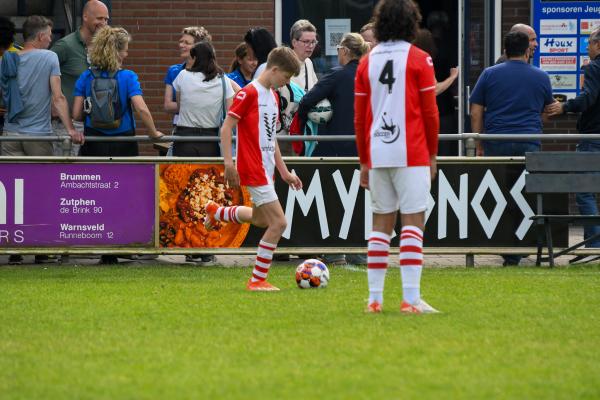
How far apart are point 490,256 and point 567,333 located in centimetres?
609

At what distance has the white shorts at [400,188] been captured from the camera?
26.2 feet

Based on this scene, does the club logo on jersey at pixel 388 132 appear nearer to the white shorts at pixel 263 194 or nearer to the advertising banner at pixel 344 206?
the white shorts at pixel 263 194

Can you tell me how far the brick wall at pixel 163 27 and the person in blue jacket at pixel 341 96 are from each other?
163 inches

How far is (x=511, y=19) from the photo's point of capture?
54.2ft

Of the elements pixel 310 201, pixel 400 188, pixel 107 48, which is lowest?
pixel 310 201

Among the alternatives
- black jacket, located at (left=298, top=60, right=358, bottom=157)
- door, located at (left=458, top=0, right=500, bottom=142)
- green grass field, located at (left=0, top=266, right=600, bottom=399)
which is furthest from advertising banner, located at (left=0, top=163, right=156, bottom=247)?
door, located at (left=458, top=0, right=500, bottom=142)

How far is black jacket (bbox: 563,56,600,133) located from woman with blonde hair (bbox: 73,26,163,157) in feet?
13.1

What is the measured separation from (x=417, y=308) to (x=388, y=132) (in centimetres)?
113

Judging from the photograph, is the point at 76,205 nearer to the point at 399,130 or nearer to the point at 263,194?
the point at 263,194

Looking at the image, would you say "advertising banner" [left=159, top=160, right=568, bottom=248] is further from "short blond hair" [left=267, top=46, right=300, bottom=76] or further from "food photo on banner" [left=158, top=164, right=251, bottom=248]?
"short blond hair" [left=267, top=46, right=300, bottom=76]

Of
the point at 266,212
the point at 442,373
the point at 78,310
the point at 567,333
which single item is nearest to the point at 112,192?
the point at 266,212

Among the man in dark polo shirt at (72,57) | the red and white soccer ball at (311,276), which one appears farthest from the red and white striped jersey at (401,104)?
the man in dark polo shirt at (72,57)

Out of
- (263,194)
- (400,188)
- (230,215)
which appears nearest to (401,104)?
(400,188)

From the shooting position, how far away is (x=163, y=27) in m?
16.3
